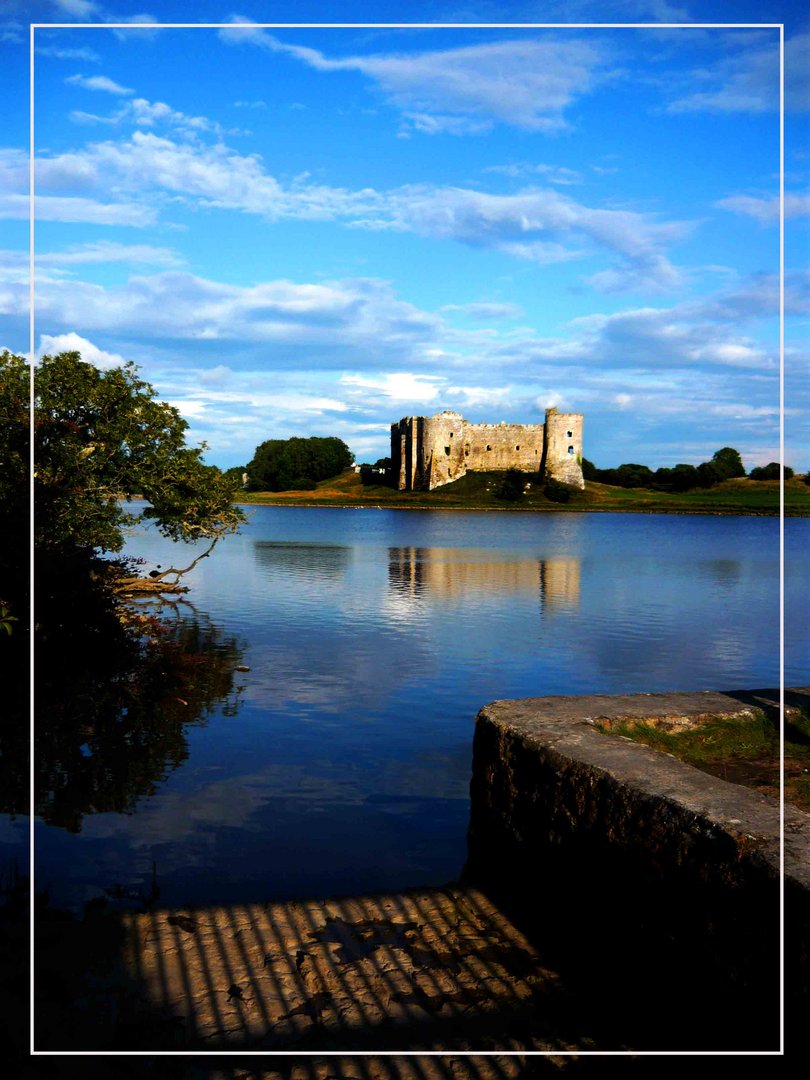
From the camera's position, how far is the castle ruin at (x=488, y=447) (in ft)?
427

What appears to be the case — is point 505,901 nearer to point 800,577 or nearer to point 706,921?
point 706,921

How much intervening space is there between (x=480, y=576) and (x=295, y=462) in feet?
401

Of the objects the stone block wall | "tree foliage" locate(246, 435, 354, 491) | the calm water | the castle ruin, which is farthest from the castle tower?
the stone block wall

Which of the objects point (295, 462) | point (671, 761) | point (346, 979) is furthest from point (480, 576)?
point (295, 462)

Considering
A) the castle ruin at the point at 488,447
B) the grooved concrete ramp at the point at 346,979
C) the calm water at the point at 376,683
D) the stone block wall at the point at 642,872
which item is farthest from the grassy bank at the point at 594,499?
the grooved concrete ramp at the point at 346,979

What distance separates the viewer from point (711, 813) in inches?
253

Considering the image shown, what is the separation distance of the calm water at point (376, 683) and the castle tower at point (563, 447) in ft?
270

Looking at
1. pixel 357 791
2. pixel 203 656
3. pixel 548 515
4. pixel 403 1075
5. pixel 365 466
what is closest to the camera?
pixel 403 1075

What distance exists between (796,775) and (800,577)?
36.7 metres

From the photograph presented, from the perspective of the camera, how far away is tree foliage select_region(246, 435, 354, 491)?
152625 millimetres

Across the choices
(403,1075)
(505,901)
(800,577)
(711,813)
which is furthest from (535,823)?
(800,577)

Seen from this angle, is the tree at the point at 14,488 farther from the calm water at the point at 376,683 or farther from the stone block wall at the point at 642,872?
the stone block wall at the point at 642,872

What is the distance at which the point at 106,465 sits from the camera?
26.7 metres

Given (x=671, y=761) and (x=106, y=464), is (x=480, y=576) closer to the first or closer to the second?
(x=106, y=464)
